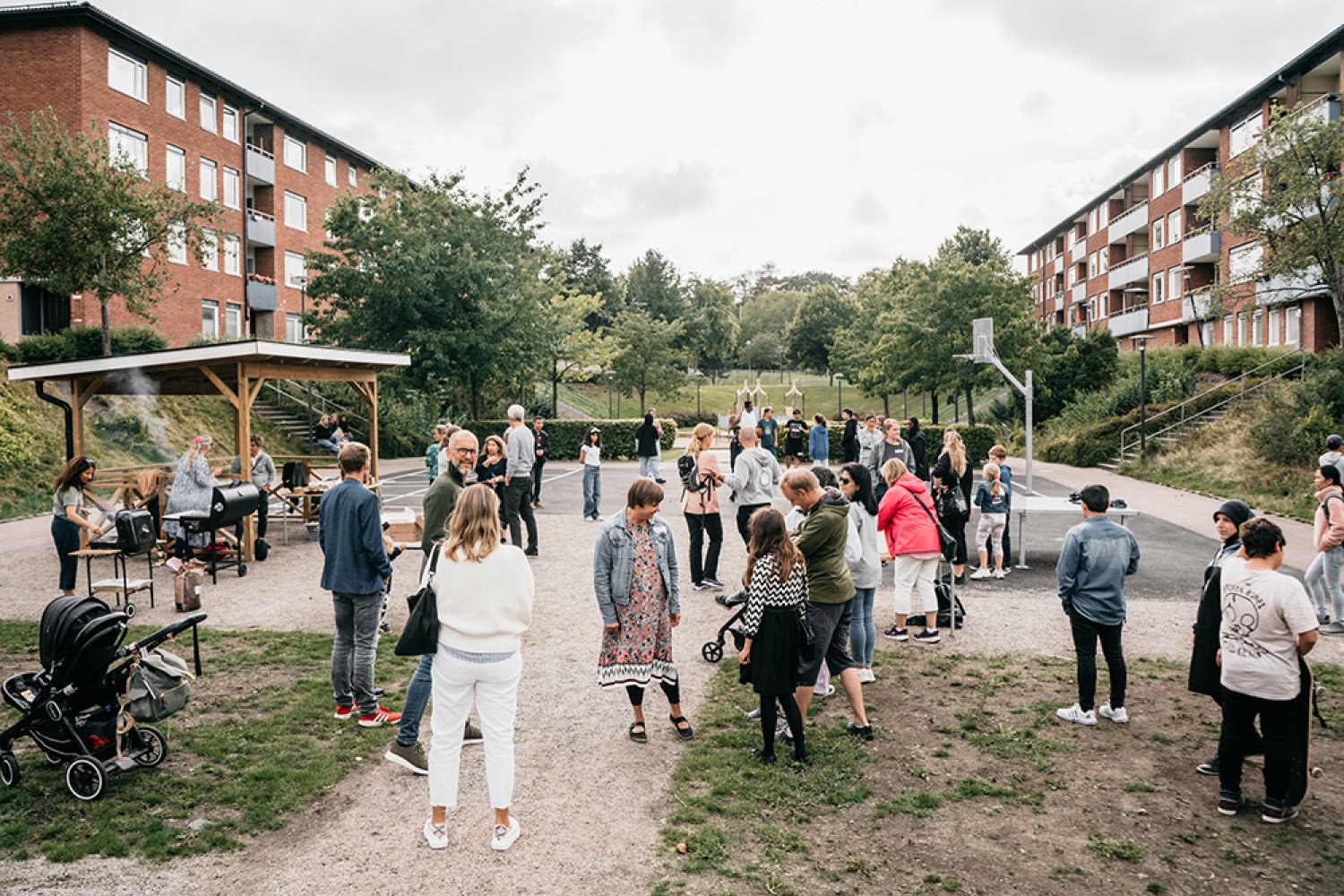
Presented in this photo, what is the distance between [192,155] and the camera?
34.7 m

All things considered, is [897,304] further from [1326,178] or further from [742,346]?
[742,346]

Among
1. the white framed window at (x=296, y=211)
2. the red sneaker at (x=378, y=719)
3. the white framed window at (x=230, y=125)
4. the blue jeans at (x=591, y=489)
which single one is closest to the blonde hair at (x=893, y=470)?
the red sneaker at (x=378, y=719)

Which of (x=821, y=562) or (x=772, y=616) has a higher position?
(x=821, y=562)

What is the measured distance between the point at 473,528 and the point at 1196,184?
4578 cm

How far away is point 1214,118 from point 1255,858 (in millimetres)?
42274

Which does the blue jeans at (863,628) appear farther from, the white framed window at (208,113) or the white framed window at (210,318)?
the white framed window at (208,113)

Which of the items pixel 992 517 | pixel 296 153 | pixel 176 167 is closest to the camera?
pixel 992 517

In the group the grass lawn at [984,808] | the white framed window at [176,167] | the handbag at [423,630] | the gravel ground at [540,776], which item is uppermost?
the white framed window at [176,167]

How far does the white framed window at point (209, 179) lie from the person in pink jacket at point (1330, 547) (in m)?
37.6

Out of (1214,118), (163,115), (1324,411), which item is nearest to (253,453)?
(1324,411)

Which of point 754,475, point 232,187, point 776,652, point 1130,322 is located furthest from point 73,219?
point 1130,322

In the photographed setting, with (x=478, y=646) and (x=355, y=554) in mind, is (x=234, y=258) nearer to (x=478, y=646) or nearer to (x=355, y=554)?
(x=355, y=554)

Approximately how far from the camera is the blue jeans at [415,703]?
554 centimetres

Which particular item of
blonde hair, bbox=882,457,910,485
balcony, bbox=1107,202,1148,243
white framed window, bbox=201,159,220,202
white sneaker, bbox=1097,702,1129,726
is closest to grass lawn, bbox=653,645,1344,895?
white sneaker, bbox=1097,702,1129,726
